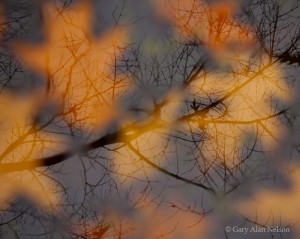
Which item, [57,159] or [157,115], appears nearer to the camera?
[57,159]

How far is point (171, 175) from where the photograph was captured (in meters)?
4.68

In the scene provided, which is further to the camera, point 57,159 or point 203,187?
point 203,187

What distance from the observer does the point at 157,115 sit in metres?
4.79

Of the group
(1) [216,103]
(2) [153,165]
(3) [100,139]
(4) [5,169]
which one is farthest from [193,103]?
(4) [5,169]

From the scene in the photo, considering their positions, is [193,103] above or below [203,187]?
above

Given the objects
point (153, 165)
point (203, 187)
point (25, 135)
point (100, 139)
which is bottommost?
point (203, 187)

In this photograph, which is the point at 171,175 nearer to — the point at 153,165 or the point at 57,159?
the point at 153,165

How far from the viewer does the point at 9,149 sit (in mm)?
4586

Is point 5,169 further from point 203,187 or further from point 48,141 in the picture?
point 203,187

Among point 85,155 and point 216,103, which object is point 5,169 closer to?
point 85,155

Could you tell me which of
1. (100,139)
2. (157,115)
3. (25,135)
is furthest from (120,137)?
(25,135)

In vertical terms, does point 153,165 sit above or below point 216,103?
below

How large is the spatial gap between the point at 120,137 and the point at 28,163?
45.9 inches

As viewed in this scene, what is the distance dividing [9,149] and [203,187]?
2.51 meters
